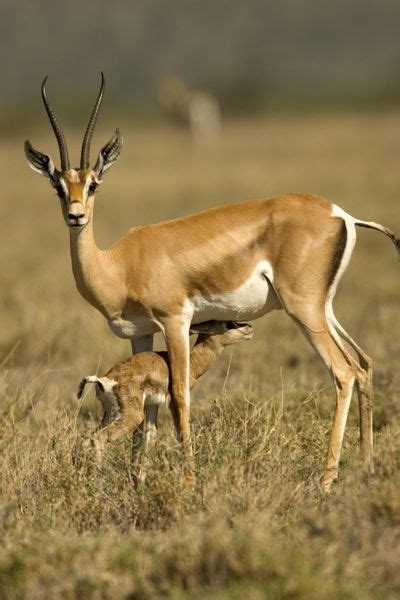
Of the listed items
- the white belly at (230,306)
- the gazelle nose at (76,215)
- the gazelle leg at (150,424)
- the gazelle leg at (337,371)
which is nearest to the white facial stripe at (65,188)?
the gazelle nose at (76,215)

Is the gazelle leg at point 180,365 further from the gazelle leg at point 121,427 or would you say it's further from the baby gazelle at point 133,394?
the gazelle leg at point 121,427

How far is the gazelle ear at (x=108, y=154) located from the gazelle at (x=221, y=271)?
0.09 feet

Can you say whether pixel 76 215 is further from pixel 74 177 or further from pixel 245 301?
pixel 245 301

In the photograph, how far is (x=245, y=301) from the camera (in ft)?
20.4

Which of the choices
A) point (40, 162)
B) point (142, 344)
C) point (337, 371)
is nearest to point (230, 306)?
point (337, 371)

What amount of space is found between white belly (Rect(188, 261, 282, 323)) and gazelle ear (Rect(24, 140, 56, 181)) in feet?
3.70

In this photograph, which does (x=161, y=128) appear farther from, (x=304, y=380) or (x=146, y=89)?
(x=146, y=89)

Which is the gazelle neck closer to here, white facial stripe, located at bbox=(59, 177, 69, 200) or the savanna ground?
white facial stripe, located at bbox=(59, 177, 69, 200)

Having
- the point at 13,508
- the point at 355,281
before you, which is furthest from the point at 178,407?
the point at 355,281

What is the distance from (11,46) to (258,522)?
9517 centimetres

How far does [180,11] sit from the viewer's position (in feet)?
318

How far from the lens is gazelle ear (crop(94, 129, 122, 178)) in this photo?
647 centimetres

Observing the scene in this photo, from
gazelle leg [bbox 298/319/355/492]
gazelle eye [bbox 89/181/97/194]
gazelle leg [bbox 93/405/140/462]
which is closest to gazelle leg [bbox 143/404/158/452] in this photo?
gazelle leg [bbox 93/405/140/462]

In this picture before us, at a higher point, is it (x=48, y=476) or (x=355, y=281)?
(x=48, y=476)
